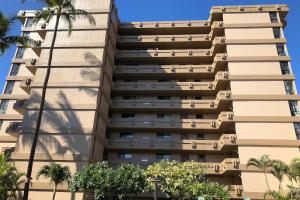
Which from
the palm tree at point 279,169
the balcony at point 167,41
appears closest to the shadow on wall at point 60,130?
the balcony at point 167,41

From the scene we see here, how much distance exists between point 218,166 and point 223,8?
86.7ft

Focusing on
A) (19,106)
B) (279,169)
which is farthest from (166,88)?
(19,106)

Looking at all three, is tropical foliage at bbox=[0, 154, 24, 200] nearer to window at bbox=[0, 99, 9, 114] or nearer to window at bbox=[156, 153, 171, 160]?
window at bbox=[0, 99, 9, 114]

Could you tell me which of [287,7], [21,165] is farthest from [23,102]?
[287,7]

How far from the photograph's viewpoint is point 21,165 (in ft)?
119

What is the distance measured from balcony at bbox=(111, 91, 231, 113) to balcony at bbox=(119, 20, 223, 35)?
48.5 feet

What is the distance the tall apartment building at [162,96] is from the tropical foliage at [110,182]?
5518 mm

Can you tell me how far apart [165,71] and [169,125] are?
32.2 feet

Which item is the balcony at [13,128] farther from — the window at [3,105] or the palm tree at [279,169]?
the palm tree at [279,169]

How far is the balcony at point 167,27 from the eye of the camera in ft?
170

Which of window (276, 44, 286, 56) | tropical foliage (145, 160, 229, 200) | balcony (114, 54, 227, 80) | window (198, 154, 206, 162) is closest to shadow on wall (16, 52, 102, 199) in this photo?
balcony (114, 54, 227, 80)

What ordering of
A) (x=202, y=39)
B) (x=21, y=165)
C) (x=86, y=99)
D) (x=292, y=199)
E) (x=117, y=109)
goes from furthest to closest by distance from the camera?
(x=202, y=39) < (x=117, y=109) < (x=86, y=99) < (x=21, y=165) < (x=292, y=199)

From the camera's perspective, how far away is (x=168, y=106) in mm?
45312

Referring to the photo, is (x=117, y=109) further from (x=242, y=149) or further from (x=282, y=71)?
(x=282, y=71)
